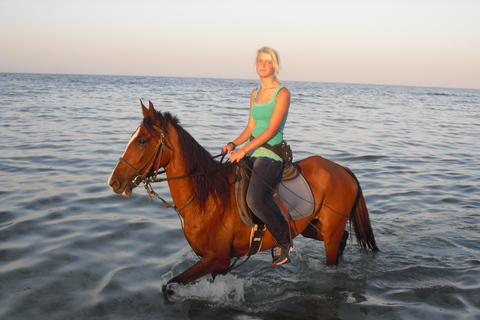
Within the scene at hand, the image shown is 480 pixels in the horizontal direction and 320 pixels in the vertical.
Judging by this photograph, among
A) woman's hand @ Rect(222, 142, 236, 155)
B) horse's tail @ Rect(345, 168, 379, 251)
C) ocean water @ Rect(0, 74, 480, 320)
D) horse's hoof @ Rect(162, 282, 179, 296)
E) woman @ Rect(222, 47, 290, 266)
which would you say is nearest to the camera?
woman @ Rect(222, 47, 290, 266)

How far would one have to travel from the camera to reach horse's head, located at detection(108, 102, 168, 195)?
429cm

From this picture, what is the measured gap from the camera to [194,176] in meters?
4.65

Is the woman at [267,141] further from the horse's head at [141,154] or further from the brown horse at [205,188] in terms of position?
the horse's head at [141,154]

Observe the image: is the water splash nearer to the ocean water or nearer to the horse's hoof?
the ocean water

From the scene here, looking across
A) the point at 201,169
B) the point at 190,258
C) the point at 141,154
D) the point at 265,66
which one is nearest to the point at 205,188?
the point at 201,169

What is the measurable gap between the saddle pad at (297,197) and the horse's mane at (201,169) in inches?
8.8

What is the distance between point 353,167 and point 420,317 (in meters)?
8.73

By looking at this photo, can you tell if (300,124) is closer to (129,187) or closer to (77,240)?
(77,240)

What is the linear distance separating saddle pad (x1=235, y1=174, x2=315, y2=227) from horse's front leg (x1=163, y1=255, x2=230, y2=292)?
1.86 ft

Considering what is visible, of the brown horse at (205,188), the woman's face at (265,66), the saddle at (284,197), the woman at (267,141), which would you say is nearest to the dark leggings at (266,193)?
the woman at (267,141)

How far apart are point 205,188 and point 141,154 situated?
2.77 ft

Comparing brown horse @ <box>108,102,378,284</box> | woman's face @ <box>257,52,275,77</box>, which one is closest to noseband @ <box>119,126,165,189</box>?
brown horse @ <box>108,102,378,284</box>

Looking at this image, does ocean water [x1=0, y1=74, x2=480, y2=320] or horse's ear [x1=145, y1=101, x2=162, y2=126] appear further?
ocean water [x1=0, y1=74, x2=480, y2=320]

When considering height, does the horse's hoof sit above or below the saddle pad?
below
